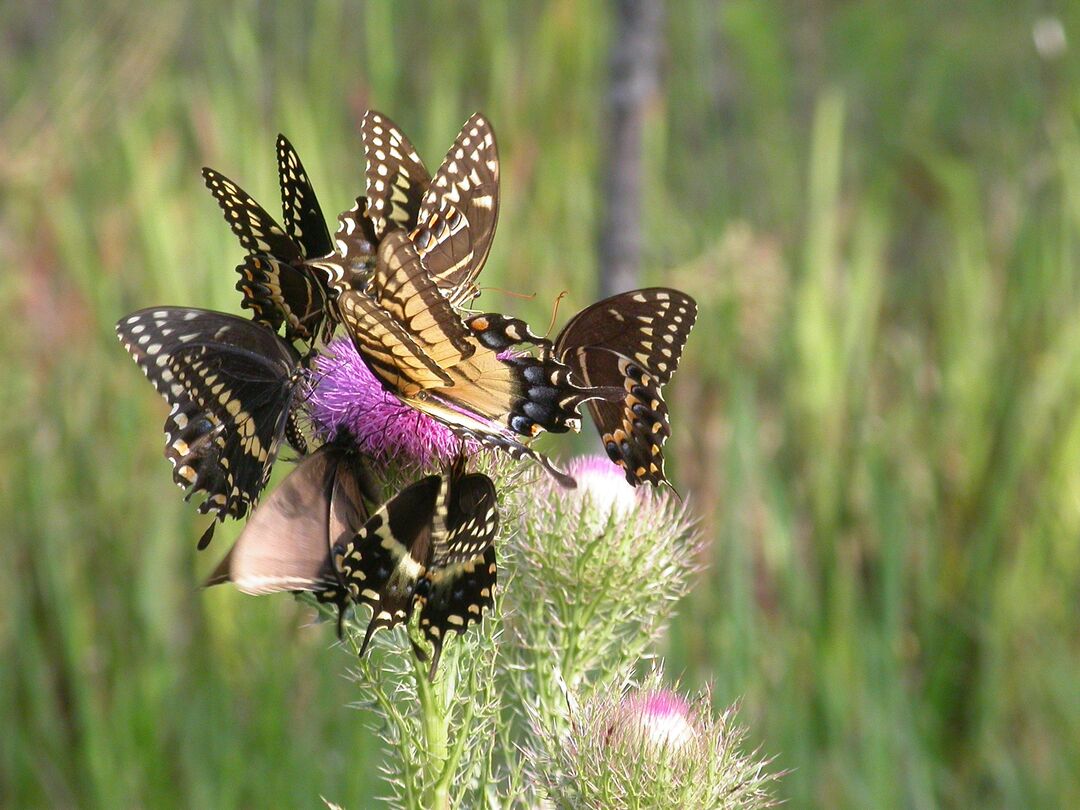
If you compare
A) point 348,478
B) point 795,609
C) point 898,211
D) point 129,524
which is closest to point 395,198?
point 348,478

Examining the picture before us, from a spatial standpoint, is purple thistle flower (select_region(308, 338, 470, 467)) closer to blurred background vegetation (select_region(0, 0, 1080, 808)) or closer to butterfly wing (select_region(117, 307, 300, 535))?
butterfly wing (select_region(117, 307, 300, 535))

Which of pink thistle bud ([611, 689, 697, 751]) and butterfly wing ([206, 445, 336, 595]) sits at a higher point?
butterfly wing ([206, 445, 336, 595])

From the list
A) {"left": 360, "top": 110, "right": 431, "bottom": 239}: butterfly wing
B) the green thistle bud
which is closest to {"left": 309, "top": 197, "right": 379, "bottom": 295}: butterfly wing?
{"left": 360, "top": 110, "right": 431, "bottom": 239}: butterfly wing

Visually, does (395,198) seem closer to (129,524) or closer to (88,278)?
(129,524)

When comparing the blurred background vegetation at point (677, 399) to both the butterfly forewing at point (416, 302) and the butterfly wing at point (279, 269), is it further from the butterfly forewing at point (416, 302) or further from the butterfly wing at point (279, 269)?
the butterfly forewing at point (416, 302)

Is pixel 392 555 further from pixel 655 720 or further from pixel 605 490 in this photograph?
pixel 605 490
